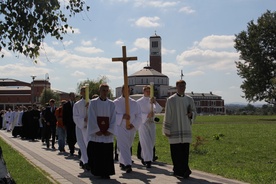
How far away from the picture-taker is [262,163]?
40.7ft

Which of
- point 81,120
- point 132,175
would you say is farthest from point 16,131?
point 132,175

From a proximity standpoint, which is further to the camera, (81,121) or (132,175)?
(81,121)

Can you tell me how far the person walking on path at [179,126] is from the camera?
9883 millimetres

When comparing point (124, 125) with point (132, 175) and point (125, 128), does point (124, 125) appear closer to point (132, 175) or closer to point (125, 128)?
point (125, 128)

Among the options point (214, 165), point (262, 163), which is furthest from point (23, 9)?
point (262, 163)

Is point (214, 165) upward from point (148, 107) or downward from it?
downward

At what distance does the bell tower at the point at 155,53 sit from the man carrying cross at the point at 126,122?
136222 millimetres

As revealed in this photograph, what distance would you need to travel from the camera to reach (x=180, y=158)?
9.88 m

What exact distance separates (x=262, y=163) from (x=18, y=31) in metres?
7.65

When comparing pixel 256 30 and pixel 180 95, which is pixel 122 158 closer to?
pixel 180 95

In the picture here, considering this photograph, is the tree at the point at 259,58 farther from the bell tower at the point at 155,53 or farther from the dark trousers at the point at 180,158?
the bell tower at the point at 155,53

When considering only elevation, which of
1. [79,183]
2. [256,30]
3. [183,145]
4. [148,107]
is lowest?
[79,183]

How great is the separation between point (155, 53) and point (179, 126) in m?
138

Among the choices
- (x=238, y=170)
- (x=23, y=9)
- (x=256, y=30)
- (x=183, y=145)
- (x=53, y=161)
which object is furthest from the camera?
(x=256, y=30)
